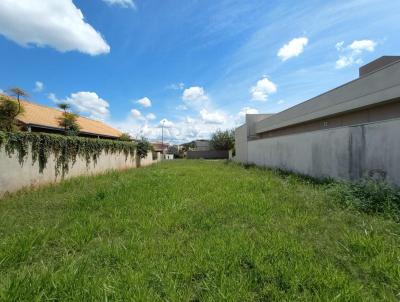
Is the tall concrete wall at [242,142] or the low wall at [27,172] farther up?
the tall concrete wall at [242,142]

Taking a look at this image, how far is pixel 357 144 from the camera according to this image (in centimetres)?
760

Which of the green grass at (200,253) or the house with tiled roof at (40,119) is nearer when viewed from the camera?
the green grass at (200,253)

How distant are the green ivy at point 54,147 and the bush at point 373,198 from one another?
8.90 m

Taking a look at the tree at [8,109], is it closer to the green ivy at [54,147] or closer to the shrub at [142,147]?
the green ivy at [54,147]

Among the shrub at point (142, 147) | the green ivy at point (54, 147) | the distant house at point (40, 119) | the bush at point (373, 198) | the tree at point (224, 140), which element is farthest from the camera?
the tree at point (224, 140)

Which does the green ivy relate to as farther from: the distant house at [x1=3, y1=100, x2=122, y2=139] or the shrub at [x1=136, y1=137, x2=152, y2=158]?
the shrub at [x1=136, y1=137, x2=152, y2=158]

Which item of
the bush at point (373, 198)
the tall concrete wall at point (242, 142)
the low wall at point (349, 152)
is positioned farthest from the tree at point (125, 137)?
the bush at point (373, 198)

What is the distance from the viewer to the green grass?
236 centimetres

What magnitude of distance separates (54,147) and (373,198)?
10018 mm

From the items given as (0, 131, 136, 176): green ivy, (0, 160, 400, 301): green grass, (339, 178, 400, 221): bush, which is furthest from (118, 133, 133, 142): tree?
(339, 178, 400, 221): bush

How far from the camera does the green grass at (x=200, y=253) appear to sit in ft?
7.74

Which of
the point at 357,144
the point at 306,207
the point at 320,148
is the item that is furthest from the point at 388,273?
the point at 320,148

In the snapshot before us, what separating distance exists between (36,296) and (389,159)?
24.7 feet

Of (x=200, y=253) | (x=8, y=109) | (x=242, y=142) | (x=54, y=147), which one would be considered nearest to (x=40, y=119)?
(x=8, y=109)
